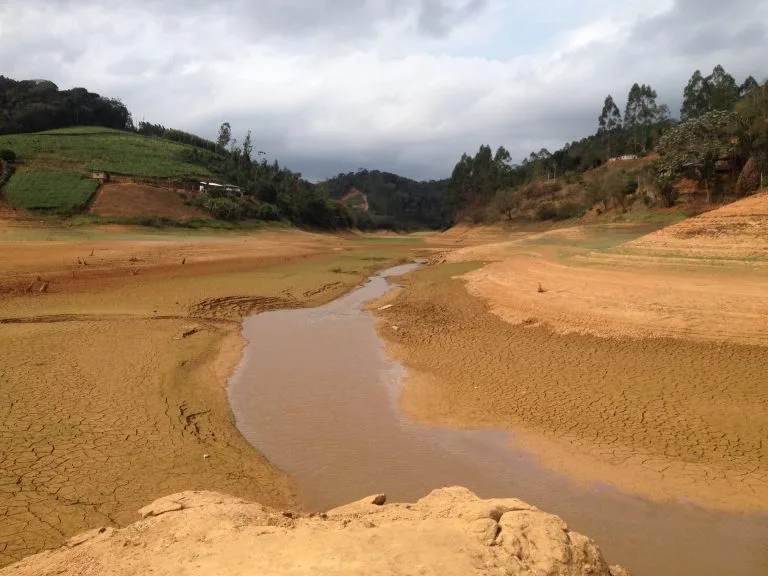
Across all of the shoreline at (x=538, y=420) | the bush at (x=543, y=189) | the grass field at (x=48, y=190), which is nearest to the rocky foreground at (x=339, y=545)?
the shoreline at (x=538, y=420)

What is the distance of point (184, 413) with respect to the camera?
27.2ft

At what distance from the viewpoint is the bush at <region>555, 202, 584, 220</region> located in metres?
60.2

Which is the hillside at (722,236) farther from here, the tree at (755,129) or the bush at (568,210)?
the bush at (568,210)

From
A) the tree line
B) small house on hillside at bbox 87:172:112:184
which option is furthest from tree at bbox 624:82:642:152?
small house on hillside at bbox 87:172:112:184

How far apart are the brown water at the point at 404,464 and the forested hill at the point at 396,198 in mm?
92405

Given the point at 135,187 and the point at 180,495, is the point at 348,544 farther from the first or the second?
the point at 135,187

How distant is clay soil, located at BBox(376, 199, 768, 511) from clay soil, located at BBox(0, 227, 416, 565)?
145 inches

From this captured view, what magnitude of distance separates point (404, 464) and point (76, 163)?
61724 millimetres

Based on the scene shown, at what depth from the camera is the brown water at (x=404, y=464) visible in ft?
16.5

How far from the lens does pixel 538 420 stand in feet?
26.7

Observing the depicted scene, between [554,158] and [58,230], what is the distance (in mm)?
71797

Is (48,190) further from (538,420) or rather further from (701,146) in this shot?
(701,146)

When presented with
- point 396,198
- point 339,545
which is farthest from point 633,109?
point 339,545

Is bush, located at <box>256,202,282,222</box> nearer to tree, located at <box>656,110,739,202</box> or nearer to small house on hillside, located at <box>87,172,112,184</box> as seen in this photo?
small house on hillside, located at <box>87,172,112,184</box>
